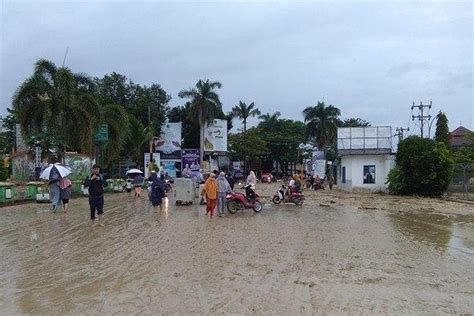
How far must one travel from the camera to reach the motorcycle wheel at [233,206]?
1923 centimetres

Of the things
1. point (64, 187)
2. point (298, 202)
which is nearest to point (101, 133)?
point (298, 202)

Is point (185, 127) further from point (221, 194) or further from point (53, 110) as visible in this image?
point (221, 194)

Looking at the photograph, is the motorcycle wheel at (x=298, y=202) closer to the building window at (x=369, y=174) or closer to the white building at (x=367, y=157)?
the white building at (x=367, y=157)

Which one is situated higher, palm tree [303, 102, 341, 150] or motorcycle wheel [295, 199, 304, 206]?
palm tree [303, 102, 341, 150]

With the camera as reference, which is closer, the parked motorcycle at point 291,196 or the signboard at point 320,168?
the parked motorcycle at point 291,196

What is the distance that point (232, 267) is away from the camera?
8.88 metres

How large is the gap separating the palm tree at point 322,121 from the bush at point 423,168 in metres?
40.3

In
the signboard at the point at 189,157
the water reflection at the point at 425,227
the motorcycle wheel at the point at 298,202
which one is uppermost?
the signboard at the point at 189,157

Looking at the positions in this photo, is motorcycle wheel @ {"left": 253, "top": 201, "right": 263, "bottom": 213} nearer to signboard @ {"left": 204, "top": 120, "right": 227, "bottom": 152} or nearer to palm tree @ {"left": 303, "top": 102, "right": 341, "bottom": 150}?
signboard @ {"left": 204, "top": 120, "right": 227, "bottom": 152}

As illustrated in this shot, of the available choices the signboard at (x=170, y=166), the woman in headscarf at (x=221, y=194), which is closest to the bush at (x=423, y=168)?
the woman in headscarf at (x=221, y=194)

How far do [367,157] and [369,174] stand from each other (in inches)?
51.3

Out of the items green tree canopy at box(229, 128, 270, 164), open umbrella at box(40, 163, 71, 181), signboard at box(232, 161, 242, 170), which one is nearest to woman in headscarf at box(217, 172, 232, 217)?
open umbrella at box(40, 163, 71, 181)

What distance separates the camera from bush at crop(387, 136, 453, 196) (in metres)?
32.7

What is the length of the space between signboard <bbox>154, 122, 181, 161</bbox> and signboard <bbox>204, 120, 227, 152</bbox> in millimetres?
3840
